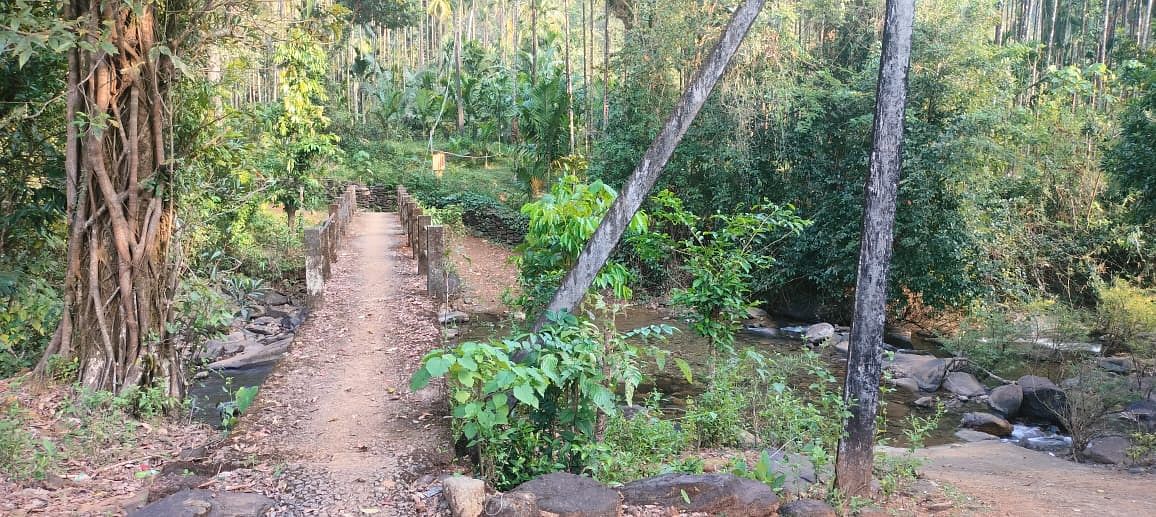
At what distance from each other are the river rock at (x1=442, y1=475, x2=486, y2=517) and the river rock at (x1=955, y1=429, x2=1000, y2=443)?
8183 mm

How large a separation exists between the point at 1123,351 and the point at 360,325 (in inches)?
523

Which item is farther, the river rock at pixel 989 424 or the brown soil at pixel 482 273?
the brown soil at pixel 482 273

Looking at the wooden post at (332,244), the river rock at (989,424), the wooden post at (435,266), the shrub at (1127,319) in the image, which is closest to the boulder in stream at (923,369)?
the river rock at (989,424)

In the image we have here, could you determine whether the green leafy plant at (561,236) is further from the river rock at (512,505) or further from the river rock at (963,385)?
the river rock at (963,385)

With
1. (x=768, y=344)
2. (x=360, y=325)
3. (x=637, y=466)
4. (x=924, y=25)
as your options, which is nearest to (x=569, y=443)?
(x=637, y=466)

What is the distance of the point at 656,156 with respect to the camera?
5098 millimetres

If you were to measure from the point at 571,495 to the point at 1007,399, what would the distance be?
374 inches

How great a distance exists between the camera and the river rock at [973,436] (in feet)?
32.4

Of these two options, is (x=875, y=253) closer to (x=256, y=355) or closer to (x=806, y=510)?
(x=806, y=510)

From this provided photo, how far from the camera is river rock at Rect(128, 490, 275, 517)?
12.4 feet

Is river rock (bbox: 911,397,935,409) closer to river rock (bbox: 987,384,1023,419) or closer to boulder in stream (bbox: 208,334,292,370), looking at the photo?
river rock (bbox: 987,384,1023,419)

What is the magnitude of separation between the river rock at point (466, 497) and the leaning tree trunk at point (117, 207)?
3.46 metres

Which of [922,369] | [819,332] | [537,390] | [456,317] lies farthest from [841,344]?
[537,390]

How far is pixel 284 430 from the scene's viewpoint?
5523mm
